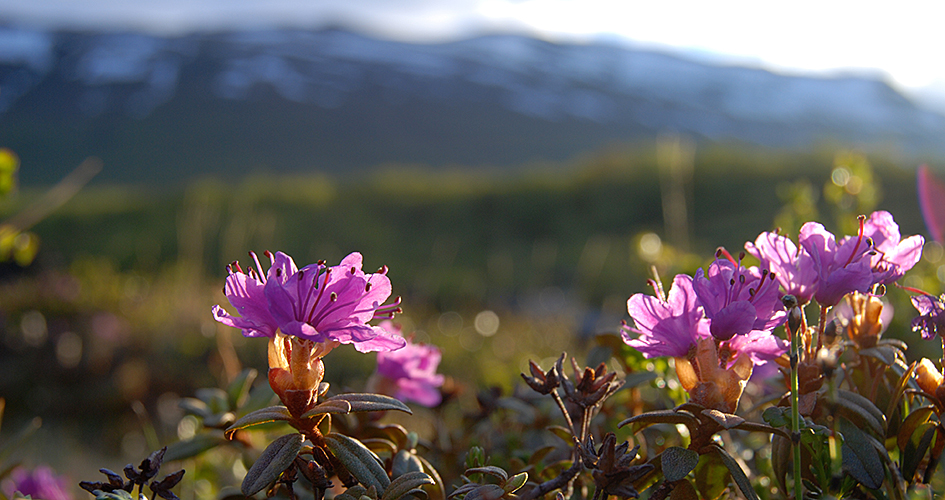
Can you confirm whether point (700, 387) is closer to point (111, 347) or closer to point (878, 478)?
point (878, 478)

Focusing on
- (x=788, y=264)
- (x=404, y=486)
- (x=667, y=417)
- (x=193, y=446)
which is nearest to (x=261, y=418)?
(x=404, y=486)

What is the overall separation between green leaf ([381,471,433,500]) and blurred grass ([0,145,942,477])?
0.76 metres

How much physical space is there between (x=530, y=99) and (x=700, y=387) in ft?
130

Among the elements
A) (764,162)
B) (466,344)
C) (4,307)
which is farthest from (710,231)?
(4,307)

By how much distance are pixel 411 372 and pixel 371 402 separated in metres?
0.25

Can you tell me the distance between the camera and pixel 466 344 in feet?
14.2

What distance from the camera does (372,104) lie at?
3647 centimetres

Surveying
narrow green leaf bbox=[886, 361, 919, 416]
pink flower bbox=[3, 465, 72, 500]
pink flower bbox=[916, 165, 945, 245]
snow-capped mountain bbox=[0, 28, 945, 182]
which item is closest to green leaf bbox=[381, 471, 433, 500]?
narrow green leaf bbox=[886, 361, 919, 416]

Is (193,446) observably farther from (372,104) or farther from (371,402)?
(372,104)

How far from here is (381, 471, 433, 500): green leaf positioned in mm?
578

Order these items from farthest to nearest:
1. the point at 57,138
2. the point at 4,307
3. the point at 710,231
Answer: the point at 57,138
the point at 710,231
the point at 4,307

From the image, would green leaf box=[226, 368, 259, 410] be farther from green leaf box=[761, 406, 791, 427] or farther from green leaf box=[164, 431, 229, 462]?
green leaf box=[761, 406, 791, 427]

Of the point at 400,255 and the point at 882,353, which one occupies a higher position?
the point at 882,353

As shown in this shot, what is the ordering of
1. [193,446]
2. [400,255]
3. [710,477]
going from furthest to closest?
[400,255], [193,446], [710,477]
